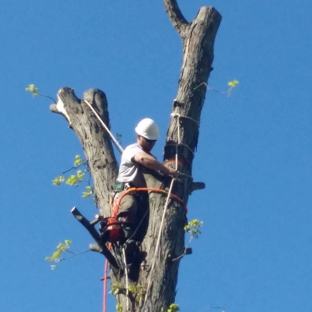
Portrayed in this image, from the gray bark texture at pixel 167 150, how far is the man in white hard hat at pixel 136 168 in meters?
0.11

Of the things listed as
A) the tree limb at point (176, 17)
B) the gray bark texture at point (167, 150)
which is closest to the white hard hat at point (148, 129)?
the gray bark texture at point (167, 150)

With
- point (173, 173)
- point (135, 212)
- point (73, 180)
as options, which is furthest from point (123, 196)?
point (73, 180)

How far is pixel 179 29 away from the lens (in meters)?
8.53

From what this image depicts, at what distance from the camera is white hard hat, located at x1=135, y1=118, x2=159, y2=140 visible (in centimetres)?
798

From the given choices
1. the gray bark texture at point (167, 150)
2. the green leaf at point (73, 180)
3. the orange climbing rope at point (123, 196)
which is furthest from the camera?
the green leaf at point (73, 180)

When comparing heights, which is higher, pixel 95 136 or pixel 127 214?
pixel 95 136

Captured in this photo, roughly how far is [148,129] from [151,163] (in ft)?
1.87

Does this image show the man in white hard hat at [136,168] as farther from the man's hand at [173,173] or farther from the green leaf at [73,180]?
the green leaf at [73,180]

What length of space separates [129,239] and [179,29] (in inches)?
89.5

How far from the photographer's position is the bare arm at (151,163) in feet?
24.1

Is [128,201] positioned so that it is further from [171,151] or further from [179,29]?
[179,29]

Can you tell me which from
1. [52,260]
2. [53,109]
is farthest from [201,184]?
[53,109]

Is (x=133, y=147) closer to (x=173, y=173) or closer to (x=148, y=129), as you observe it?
(x=148, y=129)

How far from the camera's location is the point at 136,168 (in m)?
7.73
